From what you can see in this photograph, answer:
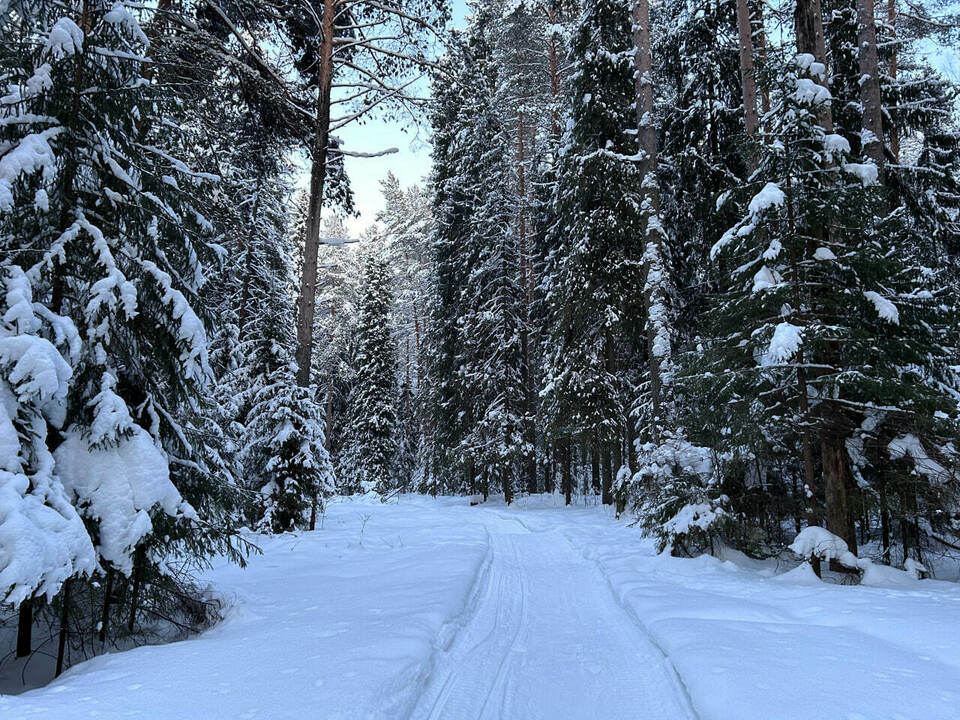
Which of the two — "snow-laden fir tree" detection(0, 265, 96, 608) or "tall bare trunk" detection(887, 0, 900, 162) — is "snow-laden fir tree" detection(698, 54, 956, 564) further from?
"snow-laden fir tree" detection(0, 265, 96, 608)

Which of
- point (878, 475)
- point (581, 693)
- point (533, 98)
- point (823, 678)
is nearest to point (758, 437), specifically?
point (878, 475)

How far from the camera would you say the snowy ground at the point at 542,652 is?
3162 millimetres

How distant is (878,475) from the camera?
7.02m

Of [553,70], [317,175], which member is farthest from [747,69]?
[553,70]

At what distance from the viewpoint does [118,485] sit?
14.4 ft

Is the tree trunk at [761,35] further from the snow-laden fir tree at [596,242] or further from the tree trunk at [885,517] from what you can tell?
the tree trunk at [885,517]

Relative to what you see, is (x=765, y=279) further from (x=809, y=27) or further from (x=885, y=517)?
(x=809, y=27)

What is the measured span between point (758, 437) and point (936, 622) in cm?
271

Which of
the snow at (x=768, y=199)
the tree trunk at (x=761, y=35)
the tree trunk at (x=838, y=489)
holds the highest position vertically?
the tree trunk at (x=761, y=35)

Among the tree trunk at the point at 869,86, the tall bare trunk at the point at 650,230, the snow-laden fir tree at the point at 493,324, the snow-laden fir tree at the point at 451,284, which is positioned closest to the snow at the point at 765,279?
the tall bare trunk at the point at 650,230

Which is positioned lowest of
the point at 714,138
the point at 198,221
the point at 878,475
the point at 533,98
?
the point at 878,475

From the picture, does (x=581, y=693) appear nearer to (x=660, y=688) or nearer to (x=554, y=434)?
(x=660, y=688)

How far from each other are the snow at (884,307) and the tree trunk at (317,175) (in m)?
8.86

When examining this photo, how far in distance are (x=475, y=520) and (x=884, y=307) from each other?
37.9ft
